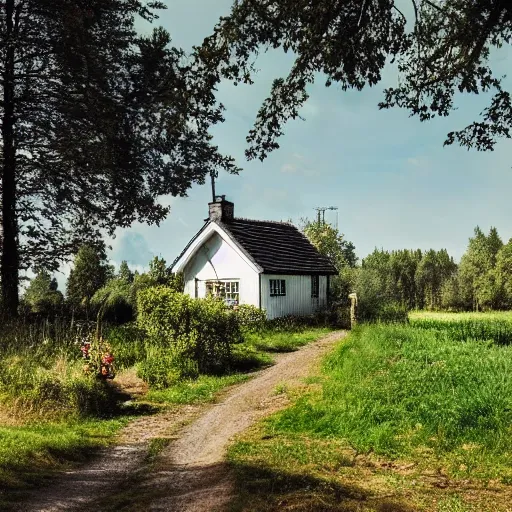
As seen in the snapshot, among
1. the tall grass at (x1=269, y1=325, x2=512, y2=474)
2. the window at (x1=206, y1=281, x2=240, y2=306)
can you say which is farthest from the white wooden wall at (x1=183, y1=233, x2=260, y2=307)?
the tall grass at (x1=269, y1=325, x2=512, y2=474)

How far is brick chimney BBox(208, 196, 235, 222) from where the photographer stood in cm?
3059

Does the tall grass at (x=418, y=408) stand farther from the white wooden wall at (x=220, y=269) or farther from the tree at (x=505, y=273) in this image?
the tree at (x=505, y=273)

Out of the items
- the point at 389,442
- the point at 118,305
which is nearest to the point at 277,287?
the point at 118,305

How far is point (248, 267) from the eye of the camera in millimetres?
29547

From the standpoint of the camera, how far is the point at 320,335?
1000 inches

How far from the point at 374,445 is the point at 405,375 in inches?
137

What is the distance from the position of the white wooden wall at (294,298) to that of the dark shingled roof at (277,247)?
0.54 m

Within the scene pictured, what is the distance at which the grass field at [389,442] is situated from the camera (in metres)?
5.87

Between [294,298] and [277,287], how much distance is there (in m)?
1.89

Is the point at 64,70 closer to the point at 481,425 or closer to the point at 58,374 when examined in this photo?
the point at 58,374

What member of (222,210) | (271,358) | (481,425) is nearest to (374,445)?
(481,425)

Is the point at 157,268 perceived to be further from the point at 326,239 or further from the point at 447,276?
the point at 447,276

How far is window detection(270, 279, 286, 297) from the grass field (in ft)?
56.5

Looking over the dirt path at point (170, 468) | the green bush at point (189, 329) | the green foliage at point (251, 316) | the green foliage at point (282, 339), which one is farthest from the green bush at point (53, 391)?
the green foliage at point (251, 316)
